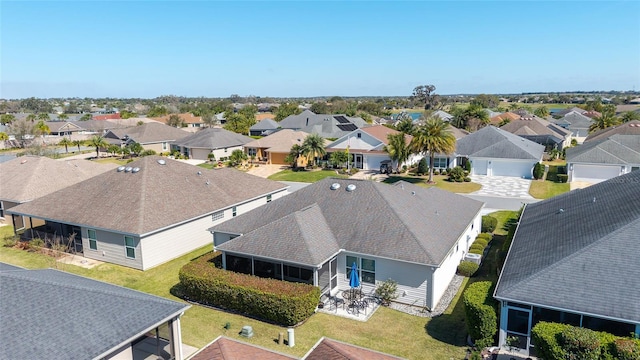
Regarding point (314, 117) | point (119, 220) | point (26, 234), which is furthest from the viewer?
point (314, 117)

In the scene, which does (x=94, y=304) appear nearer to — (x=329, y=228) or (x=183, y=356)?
(x=183, y=356)

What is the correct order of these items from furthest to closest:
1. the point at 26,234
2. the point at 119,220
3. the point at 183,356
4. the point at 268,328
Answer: the point at 26,234
the point at 119,220
the point at 268,328
the point at 183,356

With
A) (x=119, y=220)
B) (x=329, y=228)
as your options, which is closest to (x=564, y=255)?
(x=329, y=228)

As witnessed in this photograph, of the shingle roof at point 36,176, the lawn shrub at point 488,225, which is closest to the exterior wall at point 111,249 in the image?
the shingle roof at point 36,176

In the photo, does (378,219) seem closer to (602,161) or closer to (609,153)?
(602,161)

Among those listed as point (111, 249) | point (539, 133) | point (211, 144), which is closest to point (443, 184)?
point (539, 133)

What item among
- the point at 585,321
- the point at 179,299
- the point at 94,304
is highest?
the point at 94,304

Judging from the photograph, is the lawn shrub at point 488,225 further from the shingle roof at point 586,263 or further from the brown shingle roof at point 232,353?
the brown shingle roof at point 232,353

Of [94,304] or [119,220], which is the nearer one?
[94,304]
